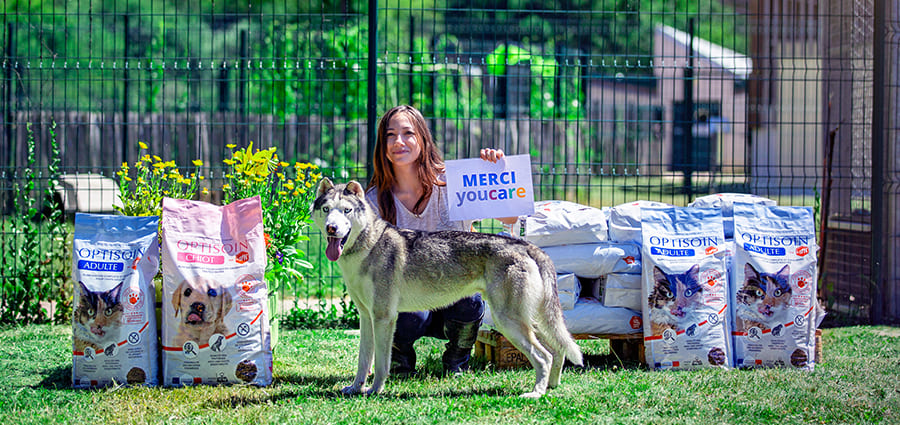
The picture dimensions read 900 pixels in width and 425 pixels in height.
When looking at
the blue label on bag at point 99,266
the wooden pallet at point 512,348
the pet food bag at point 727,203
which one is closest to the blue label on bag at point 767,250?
the pet food bag at point 727,203

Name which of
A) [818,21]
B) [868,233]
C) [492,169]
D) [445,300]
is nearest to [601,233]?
[492,169]

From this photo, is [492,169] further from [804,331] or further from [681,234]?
[804,331]

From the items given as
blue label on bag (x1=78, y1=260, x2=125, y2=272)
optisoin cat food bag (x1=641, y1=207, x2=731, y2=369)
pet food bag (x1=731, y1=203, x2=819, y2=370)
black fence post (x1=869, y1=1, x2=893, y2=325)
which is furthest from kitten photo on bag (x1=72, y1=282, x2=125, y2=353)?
black fence post (x1=869, y1=1, x2=893, y2=325)

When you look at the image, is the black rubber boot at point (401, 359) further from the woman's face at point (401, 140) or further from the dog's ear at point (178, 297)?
the dog's ear at point (178, 297)

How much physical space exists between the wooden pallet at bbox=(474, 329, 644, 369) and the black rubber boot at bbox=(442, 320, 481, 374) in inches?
8.0

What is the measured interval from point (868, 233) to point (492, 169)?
4276 mm

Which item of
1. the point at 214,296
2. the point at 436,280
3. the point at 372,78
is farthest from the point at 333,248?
the point at 372,78

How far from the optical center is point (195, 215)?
4.37 meters

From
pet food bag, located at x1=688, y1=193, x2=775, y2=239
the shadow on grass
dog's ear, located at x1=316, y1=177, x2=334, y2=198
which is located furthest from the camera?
pet food bag, located at x1=688, y1=193, x2=775, y2=239

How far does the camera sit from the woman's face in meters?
4.73

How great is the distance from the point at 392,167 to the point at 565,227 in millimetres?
1329

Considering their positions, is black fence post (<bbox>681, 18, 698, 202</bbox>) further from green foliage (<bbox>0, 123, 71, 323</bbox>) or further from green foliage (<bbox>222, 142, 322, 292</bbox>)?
green foliage (<bbox>0, 123, 71, 323</bbox>)

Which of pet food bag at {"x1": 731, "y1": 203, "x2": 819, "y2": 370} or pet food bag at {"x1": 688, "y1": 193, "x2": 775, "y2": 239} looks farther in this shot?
pet food bag at {"x1": 688, "y1": 193, "x2": 775, "y2": 239}

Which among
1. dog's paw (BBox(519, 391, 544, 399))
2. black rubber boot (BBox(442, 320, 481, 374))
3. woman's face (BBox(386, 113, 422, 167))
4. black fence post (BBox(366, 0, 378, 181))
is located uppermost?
black fence post (BBox(366, 0, 378, 181))
